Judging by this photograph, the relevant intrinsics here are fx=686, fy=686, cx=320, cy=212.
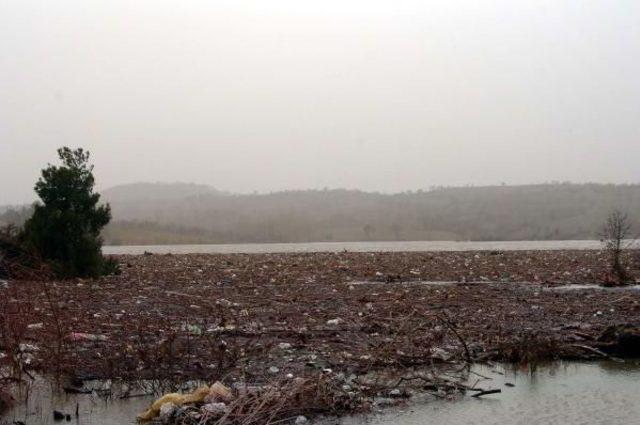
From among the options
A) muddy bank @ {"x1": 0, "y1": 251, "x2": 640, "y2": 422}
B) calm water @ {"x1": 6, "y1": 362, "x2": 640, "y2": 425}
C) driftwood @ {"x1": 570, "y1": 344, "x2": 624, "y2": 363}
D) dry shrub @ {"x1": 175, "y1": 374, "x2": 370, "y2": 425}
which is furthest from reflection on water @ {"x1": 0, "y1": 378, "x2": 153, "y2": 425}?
driftwood @ {"x1": 570, "y1": 344, "x2": 624, "y2": 363}

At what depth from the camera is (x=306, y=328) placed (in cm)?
1258

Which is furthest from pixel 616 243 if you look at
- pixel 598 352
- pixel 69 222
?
pixel 69 222

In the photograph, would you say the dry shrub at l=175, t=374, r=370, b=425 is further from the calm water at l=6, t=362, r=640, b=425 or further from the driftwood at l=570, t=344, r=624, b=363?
the driftwood at l=570, t=344, r=624, b=363

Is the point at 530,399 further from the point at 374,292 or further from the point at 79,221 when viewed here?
the point at 79,221

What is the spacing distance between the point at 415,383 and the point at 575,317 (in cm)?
624

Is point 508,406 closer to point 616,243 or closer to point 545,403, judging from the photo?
point 545,403

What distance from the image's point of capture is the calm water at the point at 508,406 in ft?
25.4

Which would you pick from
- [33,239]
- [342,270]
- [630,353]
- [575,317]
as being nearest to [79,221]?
[33,239]

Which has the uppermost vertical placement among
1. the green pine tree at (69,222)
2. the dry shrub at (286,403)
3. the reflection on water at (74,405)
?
the green pine tree at (69,222)

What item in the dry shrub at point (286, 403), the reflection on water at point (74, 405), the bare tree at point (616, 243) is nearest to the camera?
Result: the dry shrub at point (286, 403)

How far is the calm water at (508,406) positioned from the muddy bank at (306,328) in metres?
0.49

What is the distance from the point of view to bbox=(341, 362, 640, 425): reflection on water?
25.5 feet

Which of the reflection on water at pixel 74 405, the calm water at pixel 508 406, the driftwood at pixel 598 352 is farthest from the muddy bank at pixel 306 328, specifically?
the calm water at pixel 508 406

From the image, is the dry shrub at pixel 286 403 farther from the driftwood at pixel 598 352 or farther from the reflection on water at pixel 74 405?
the driftwood at pixel 598 352
